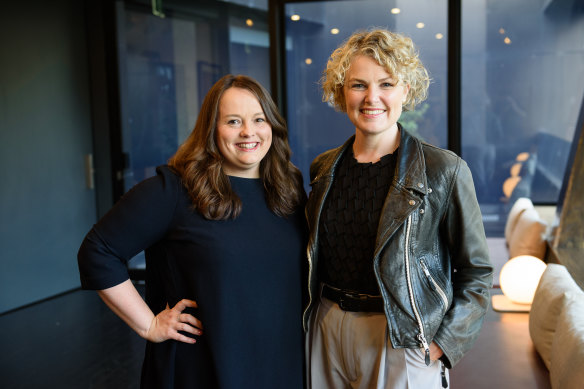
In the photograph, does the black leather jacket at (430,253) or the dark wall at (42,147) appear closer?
the black leather jacket at (430,253)

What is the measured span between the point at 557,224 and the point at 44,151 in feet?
14.1

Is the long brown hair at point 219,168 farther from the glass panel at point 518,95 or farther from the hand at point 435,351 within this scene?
the glass panel at point 518,95

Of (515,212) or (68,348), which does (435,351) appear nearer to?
(68,348)

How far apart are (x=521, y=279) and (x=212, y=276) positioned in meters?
2.26

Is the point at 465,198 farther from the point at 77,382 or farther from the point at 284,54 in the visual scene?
the point at 284,54

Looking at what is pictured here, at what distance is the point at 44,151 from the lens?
17.1 feet

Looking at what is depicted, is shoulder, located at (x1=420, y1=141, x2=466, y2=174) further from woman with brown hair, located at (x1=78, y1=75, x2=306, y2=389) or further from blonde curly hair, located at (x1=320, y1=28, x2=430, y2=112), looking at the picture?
woman with brown hair, located at (x1=78, y1=75, x2=306, y2=389)

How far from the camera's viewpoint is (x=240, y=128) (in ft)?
5.83

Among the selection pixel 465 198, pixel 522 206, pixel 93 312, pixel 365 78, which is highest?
pixel 365 78

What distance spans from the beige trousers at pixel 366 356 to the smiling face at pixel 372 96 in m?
0.56

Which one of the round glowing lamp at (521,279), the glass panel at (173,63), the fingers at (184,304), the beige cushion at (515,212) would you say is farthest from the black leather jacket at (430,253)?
the glass panel at (173,63)

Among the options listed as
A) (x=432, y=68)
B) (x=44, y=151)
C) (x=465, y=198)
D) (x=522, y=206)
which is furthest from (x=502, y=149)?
(x=44, y=151)

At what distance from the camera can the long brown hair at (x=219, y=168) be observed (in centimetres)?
171

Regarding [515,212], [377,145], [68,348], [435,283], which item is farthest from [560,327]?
[68,348]
